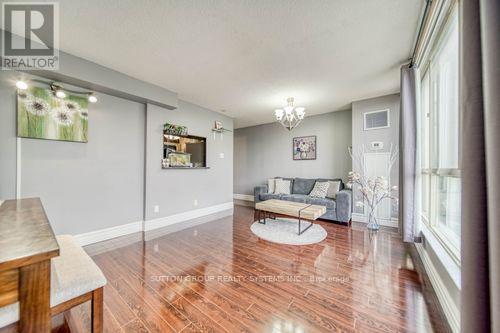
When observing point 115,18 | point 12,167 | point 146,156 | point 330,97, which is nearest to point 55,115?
point 12,167

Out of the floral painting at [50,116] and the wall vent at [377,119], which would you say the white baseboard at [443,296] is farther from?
the floral painting at [50,116]

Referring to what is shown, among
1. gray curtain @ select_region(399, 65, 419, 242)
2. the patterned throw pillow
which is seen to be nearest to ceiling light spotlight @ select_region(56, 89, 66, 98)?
gray curtain @ select_region(399, 65, 419, 242)

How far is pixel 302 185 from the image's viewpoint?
5.00 metres

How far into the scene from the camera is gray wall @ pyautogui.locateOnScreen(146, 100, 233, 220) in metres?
3.56

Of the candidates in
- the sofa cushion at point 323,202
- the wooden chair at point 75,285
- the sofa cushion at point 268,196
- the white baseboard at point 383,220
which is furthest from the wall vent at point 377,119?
the wooden chair at point 75,285

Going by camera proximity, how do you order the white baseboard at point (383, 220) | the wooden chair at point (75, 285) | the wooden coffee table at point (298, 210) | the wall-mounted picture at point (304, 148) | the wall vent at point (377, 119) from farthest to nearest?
the wall-mounted picture at point (304, 148) → the wall vent at point (377, 119) → the white baseboard at point (383, 220) → the wooden coffee table at point (298, 210) → the wooden chair at point (75, 285)

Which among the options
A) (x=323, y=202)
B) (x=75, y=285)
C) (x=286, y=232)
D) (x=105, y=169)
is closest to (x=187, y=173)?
(x=105, y=169)

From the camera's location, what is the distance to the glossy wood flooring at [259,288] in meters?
1.45

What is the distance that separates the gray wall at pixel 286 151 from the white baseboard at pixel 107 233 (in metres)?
3.83

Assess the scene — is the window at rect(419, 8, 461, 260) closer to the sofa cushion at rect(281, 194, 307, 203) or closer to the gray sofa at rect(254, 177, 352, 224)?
the gray sofa at rect(254, 177, 352, 224)

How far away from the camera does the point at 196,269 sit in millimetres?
2205

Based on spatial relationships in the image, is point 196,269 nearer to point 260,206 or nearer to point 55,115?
point 260,206

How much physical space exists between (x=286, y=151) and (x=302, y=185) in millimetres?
1237

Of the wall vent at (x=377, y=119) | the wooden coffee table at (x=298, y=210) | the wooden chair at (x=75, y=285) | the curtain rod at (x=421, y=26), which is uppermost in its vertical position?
the curtain rod at (x=421, y=26)
